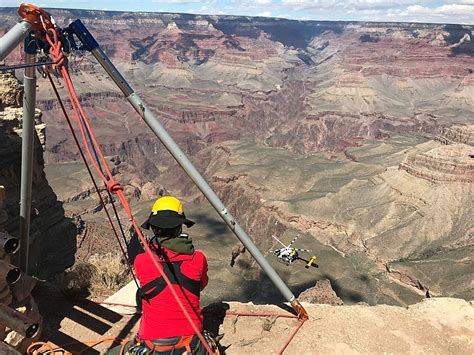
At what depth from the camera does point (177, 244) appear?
732 centimetres

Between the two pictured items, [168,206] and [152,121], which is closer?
[168,206]

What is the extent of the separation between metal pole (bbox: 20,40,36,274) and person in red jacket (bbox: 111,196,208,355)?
14.7ft

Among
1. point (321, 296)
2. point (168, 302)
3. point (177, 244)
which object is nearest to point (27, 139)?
point (177, 244)

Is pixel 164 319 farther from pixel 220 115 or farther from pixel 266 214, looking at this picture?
pixel 220 115

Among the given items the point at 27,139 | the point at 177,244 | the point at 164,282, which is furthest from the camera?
the point at 27,139

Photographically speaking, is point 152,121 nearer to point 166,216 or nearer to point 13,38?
point 166,216

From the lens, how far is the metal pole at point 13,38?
7.26m

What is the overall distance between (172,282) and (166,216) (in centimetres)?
123

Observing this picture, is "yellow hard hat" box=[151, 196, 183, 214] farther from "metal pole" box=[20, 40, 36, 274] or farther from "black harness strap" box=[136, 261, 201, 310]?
"metal pole" box=[20, 40, 36, 274]

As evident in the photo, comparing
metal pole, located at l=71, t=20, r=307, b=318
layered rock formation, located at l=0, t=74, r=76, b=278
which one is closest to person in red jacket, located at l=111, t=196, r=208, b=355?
metal pole, located at l=71, t=20, r=307, b=318

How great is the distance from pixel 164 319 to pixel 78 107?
190 inches

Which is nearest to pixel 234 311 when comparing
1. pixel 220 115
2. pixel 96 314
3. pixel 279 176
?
pixel 96 314

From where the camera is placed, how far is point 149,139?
166 metres

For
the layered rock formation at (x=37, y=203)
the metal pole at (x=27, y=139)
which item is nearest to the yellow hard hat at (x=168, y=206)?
the metal pole at (x=27, y=139)
